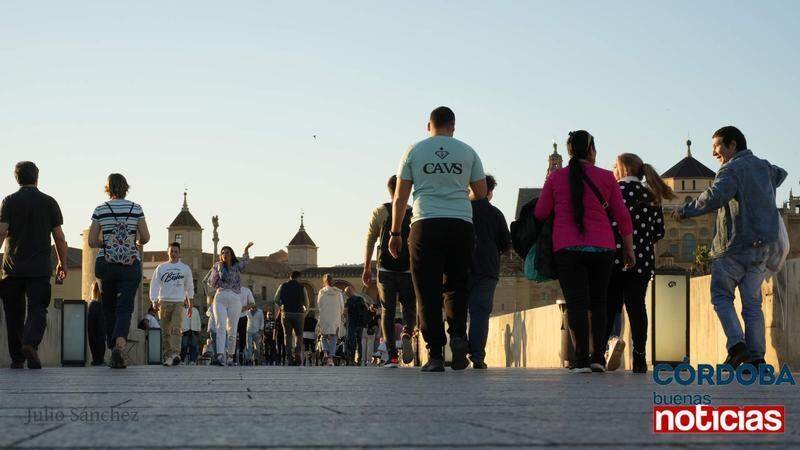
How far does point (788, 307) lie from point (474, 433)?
733 cm

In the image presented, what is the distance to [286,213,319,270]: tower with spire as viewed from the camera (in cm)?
19588

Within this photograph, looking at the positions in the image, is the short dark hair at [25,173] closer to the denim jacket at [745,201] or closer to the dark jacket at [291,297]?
the denim jacket at [745,201]

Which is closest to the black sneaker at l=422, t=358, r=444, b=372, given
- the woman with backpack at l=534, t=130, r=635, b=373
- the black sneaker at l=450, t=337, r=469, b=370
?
the black sneaker at l=450, t=337, r=469, b=370

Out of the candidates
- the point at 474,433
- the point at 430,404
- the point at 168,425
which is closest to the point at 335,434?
the point at 474,433

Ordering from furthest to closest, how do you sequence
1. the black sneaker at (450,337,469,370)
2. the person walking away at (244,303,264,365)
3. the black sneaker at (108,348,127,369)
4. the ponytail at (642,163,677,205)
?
the person walking away at (244,303,264,365) → the black sneaker at (108,348,127,369) → the ponytail at (642,163,677,205) → the black sneaker at (450,337,469,370)

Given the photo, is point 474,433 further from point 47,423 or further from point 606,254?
point 606,254

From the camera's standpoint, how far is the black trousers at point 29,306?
11148mm

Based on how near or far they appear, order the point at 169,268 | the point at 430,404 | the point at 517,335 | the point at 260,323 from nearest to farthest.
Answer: the point at 430,404 < the point at 169,268 < the point at 517,335 < the point at 260,323

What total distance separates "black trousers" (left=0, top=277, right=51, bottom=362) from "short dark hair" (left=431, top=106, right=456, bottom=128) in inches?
151

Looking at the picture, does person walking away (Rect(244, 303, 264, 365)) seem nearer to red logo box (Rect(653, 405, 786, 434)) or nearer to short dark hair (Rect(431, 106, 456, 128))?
short dark hair (Rect(431, 106, 456, 128))

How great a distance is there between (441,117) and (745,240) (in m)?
2.12

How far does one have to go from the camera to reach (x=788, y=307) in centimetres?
1036

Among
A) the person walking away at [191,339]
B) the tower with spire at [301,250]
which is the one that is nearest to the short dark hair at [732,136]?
the person walking away at [191,339]

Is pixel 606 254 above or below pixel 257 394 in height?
above
